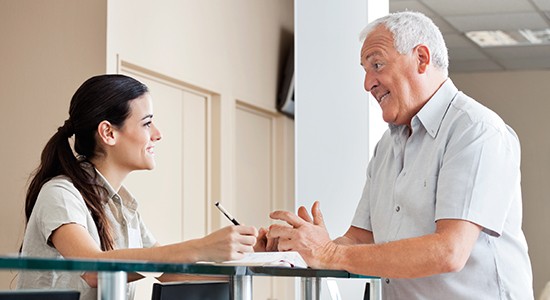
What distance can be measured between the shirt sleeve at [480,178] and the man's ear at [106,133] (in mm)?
954

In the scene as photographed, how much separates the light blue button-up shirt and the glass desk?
0.25m

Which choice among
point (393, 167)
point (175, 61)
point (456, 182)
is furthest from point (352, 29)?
point (456, 182)

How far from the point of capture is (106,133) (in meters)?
2.73

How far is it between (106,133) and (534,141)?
8.64 metres

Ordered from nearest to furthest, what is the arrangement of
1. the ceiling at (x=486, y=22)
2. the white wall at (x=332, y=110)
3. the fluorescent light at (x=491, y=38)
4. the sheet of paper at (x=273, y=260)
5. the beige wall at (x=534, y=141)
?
the sheet of paper at (x=273, y=260), the white wall at (x=332, y=110), the ceiling at (x=486, y=22), the fluorescent light at (x=491, y=38), the beige wall at (x=534, y=141)

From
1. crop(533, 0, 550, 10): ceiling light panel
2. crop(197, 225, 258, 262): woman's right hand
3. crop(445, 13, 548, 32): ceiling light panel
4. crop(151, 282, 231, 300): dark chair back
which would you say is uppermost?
crop(445, 13, 548, 32): ceiling light panel

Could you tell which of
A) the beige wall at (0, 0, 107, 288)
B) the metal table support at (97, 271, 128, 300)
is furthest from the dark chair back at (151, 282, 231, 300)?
the beige wall at (0, 0, 107, 288)

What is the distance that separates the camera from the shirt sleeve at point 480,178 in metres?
2.26

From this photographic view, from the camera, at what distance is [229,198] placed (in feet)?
20.8

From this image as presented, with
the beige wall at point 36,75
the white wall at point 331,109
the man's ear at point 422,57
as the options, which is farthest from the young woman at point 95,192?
the beige wall at point 36,75

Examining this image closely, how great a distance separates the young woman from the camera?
7.61 ft

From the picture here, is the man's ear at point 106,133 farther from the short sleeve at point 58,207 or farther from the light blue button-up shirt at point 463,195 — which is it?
the light blue button-up shirt at point 463,195

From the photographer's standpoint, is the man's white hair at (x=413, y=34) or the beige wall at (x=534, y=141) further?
the beige wall at (x=534, y=141)

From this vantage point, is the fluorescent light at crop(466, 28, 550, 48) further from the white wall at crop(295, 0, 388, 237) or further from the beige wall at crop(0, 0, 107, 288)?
the beige wall at crop(0, 0, 107, 288)
